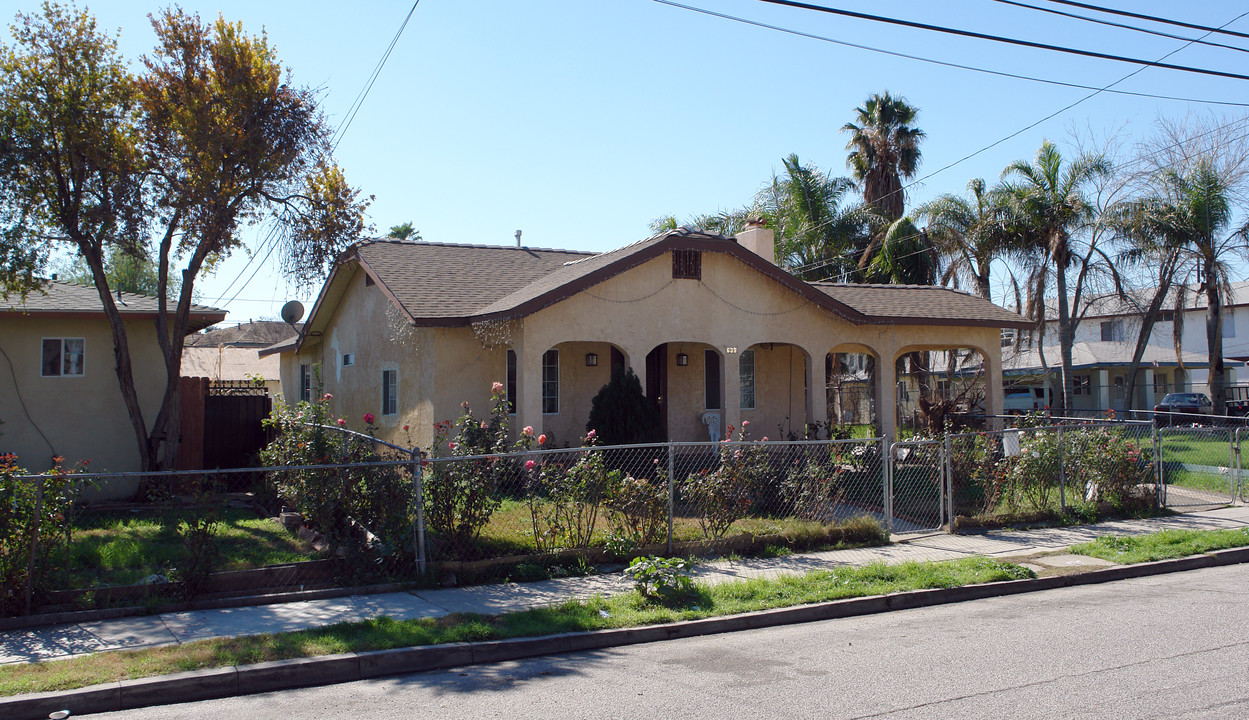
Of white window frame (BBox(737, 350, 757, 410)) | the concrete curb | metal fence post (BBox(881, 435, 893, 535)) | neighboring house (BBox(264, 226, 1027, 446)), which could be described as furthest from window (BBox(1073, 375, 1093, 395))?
the concrete curb

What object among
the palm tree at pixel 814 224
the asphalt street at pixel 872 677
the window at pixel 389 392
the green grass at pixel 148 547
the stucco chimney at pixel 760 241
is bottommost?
the asphalt street at pixel 872 677

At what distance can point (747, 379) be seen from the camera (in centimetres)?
1867

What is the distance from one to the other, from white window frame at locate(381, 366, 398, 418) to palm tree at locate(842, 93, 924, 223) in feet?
65.3

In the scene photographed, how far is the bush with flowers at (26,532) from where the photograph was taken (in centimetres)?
750

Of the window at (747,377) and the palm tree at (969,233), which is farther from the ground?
the palm tree at (969,233)

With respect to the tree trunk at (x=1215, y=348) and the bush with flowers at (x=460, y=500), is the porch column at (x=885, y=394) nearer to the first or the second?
the bush with flowers at (x=460, y=500)

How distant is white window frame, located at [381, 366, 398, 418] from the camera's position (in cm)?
1694

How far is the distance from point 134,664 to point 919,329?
15954 mm

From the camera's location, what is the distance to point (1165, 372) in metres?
40.0

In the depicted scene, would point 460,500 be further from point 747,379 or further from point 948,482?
point 747,379

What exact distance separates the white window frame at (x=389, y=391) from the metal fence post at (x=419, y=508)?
8001 millimetres

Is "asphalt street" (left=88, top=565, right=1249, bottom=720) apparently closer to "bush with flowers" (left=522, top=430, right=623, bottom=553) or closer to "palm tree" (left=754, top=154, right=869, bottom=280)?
"bush with flowers" (left=522, top=430, right=623, bottom=553)

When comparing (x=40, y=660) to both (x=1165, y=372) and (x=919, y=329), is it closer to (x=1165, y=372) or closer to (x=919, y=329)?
(x=919, y=329)

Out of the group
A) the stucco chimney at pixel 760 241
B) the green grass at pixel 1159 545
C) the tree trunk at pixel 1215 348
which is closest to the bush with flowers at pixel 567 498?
the green grass at pixel 1159 545
